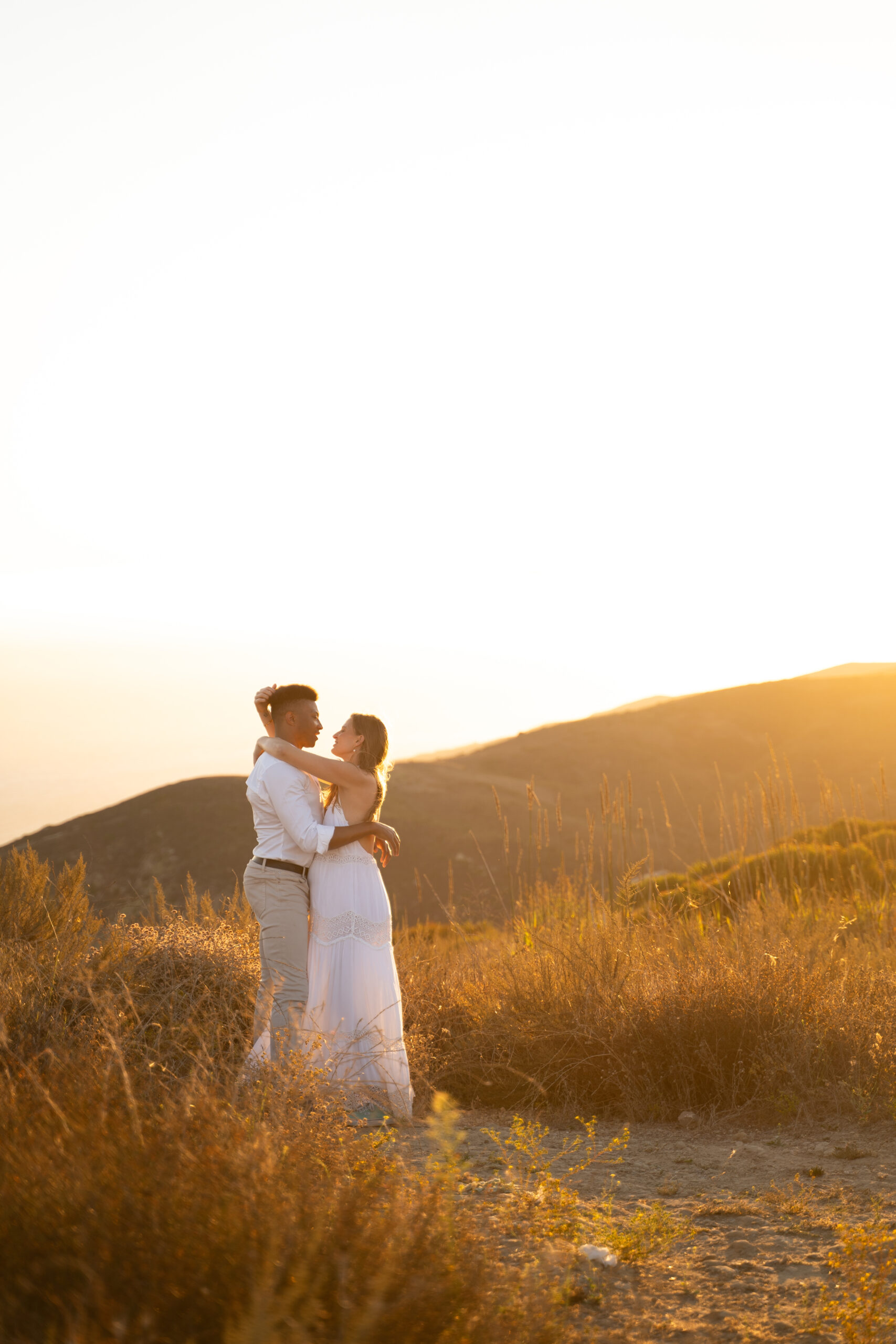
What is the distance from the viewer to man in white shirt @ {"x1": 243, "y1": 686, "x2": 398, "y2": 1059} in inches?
200

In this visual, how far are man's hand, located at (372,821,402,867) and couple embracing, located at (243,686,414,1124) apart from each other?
0.5 inches

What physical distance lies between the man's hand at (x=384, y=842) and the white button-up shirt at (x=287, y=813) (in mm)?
248

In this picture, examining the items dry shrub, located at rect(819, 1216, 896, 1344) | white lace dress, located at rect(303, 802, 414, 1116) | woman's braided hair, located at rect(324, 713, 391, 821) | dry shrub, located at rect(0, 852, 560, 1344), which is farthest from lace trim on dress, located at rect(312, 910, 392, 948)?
dry shrub, located at rect(819, 1216, 896, 1344)

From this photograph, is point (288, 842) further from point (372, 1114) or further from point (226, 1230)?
point (226, 1230)

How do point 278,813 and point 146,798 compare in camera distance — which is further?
point 146,798

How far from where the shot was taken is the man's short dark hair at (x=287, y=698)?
5.25m

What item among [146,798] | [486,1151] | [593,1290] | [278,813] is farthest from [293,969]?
[146,798]

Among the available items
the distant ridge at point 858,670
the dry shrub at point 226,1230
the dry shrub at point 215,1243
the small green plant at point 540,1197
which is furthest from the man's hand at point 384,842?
the distant ridge at point 858,670

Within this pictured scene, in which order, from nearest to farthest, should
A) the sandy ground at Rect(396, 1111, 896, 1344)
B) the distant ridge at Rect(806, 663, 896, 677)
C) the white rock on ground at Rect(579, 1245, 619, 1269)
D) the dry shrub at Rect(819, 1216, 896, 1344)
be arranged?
the dry shrub at Rect(819, 1216, 896, 1344), the sandy ground at Rect(396, 1111, 896, 1344), the white rock on ground at Rect(579, 1245, 619, 1269), the distant ridge at Rect(806, 663, 896, 677)

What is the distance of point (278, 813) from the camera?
16.8 ft

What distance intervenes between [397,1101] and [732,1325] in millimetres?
2487

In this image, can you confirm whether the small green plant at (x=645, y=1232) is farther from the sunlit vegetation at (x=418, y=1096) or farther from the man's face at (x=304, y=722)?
the man's face at (x=304, y=722)

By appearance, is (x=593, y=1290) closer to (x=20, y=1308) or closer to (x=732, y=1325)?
(x=732, y=1325)

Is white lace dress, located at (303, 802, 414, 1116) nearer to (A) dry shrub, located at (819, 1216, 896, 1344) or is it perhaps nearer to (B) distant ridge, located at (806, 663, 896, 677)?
(A) dry shrub, located at (819, 1216, 896, 1344)
